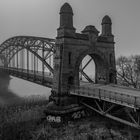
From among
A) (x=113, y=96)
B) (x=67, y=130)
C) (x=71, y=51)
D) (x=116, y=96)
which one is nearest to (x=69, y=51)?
(x=71, y=51)

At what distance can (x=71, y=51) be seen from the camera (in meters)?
24.3

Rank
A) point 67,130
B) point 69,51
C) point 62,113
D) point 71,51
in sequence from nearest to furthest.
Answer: point 67,130
point 62,113
point 69,51
point 71,51

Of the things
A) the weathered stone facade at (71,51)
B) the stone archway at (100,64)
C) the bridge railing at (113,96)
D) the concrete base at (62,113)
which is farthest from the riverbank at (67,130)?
the stone archway at (100,64)

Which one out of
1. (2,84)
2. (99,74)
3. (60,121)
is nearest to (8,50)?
(2,84)

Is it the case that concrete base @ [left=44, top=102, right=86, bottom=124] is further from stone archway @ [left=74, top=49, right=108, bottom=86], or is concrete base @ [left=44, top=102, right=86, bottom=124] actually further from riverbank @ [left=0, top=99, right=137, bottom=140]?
stone archway @ [left=74, top=49, right=108, bottom=86]

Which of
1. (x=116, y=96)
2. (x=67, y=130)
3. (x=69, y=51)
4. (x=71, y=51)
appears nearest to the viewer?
(x=116, y=96)

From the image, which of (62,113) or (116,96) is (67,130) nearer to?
(62,113)

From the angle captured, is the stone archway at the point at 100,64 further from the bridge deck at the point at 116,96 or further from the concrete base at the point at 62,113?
the concrete base at the point at 62,113

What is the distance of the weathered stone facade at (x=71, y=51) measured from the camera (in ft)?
77.8

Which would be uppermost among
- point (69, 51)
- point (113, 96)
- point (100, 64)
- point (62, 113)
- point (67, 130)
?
point (69, 51)

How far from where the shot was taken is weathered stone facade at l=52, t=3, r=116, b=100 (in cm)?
2372

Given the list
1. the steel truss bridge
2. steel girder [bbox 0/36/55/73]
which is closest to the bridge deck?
the steel truss bridge

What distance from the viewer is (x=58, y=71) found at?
24.0 metres

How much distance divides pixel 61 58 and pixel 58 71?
5.28 ft
